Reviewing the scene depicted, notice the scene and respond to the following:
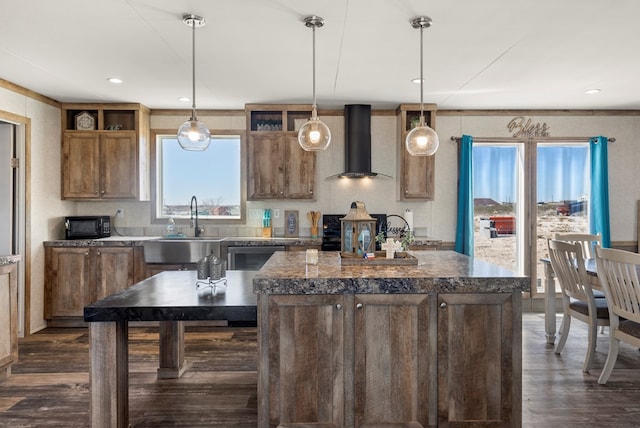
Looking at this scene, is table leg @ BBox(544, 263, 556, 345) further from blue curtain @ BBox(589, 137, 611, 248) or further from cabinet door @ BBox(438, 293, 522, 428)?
cabinet door @ BBox(438, 293, 522, 428)

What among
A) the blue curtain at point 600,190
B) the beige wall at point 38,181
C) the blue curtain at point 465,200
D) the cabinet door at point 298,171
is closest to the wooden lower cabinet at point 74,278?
the beige wall at point 38,181

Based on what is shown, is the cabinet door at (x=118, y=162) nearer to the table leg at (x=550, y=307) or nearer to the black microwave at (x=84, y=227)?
the black microwave at (x=84, y=227)

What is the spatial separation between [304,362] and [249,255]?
266cm

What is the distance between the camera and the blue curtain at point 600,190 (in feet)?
16.6

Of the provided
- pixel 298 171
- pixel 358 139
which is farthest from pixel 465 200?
pixel 298 171

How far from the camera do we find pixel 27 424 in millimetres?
2494

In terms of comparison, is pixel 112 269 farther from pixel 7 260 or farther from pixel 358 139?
pixel 358 139

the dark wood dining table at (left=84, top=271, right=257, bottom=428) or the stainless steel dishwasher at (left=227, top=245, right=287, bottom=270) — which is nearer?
the dark wood dining table at (left=84, top=271, right=257, bottom=428)

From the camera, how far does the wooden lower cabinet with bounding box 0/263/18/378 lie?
3.12 metres

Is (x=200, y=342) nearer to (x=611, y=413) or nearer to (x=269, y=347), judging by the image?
(x=269, y=347)

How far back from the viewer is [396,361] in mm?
2168

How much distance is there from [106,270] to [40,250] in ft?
2.36

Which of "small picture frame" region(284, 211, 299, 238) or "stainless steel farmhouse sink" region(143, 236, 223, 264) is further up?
"small picture frame" region(284, 211, 299, 238)

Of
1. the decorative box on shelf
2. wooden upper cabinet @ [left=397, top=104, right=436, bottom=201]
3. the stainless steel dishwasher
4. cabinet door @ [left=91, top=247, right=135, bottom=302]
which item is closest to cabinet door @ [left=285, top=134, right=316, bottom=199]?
the stainless steel dishwasher
